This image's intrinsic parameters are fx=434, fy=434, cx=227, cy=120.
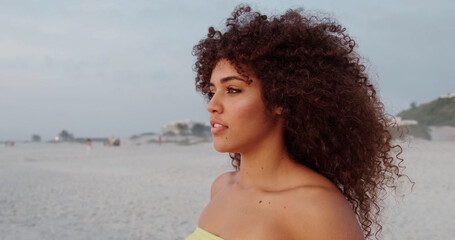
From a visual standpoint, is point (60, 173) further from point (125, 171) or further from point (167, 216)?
point (167, 216)

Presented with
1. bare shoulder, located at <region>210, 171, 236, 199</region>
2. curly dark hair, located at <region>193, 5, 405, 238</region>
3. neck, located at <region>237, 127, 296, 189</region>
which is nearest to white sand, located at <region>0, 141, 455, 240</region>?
bare shoulder, located at <region>210, 171, 236, 199</region>

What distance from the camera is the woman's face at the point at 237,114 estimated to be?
68.6 inches

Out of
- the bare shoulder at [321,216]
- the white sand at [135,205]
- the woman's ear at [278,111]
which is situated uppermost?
the woman's ear at [278,111]

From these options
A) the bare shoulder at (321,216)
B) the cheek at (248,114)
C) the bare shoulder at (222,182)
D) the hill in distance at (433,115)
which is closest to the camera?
the bare shoulder at (321,216)

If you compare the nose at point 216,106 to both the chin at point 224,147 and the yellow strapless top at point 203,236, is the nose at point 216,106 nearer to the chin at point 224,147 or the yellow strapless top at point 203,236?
the chin at point 224,147

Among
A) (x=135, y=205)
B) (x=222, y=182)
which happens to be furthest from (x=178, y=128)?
(x=222, y=182)

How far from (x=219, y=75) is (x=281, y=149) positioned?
0.41 meters

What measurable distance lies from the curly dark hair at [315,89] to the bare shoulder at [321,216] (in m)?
0.26

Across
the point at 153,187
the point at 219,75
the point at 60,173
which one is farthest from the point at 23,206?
the point at 219,75

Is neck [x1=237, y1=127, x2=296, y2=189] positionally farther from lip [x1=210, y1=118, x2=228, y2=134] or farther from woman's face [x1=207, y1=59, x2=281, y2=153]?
lip [x1=210, y1=118, x2=228, y2=134]

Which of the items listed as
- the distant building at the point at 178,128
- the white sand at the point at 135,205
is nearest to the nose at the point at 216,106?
the white sand at the point at 135,205

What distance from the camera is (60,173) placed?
16203 millimetres

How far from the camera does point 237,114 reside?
1743mm

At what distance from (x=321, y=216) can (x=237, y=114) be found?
518 millimetres
